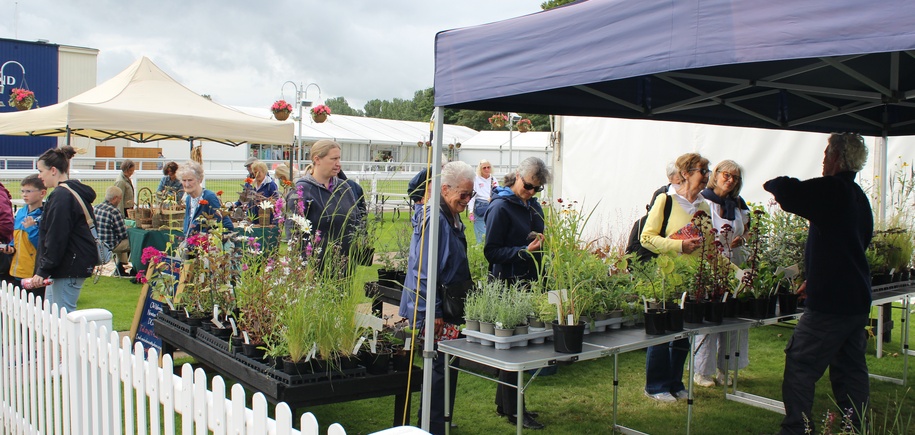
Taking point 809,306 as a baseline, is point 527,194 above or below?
above

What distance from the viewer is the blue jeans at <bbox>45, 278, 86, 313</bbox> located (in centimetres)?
501

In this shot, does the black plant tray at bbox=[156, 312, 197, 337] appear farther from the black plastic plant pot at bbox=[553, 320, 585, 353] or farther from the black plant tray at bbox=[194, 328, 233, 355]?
the black plastic plant pot at bbox=[553, 320, 585, 353]

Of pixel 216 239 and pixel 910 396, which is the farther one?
pixel 910 396

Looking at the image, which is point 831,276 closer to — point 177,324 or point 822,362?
point 822,362

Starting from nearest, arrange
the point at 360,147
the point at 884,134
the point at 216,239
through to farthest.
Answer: the point at 216,239 < the point at 884,134 < the point at 360,147

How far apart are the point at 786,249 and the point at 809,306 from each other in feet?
4.89

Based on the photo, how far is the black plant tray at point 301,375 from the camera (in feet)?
10.4

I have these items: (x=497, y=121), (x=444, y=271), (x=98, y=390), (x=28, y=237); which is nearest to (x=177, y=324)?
(x=98, y=390)

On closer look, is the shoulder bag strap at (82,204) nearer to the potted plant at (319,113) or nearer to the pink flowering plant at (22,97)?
the pink flowering plant at (22,97)

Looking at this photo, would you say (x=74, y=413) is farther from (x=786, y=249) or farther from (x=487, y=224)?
(x=786, y=249)

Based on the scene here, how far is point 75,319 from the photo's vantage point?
319 cm

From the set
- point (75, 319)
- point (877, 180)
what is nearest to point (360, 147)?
point (877, 180)

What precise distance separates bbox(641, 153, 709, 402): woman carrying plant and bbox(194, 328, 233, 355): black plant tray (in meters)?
2.41

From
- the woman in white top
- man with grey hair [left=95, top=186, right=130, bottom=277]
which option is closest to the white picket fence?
man with grey hair [left=95, top=186, right=130, bottom=277]
